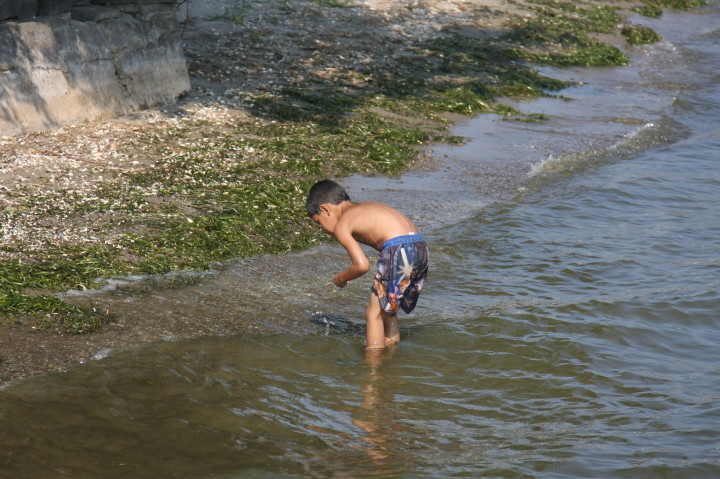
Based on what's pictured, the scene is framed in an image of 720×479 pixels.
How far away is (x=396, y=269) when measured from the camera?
243 inches

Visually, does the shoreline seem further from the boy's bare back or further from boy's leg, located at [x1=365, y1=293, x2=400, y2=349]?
the boy's bare back

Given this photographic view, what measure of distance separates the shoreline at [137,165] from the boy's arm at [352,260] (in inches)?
38.7

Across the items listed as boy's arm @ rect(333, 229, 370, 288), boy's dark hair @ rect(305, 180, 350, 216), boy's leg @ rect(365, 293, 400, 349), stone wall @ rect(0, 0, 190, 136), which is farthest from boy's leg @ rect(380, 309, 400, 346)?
stone wall @ rect(0, 0, 190, 136)

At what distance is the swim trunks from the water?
0.48 metres

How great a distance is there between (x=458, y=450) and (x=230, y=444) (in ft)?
4.43

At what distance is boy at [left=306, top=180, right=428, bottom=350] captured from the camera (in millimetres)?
6199

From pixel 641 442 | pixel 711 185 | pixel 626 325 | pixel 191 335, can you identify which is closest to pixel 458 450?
pixel 641 442

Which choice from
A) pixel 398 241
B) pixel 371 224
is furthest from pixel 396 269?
pixel 371 224

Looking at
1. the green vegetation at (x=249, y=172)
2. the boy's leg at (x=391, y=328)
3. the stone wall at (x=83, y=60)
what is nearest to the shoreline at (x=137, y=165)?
the green vegetation at (x=249, y=172)

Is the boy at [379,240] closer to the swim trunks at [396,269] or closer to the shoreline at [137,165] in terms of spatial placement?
the swim trunks at [396,269]

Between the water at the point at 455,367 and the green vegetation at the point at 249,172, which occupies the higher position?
the green vegetation at the point at 249,172

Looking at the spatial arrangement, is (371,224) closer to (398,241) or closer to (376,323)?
(398,241)

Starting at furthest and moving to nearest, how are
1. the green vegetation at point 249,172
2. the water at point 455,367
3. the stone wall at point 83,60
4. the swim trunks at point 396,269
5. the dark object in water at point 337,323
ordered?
the stone wall at point 83,60 → the green vegetation at point 249,172 → the dark object in water at point 337,323 → the swim trunks at point 396,269 → the water at point 455,367

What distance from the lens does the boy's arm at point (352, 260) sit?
5.92 m
